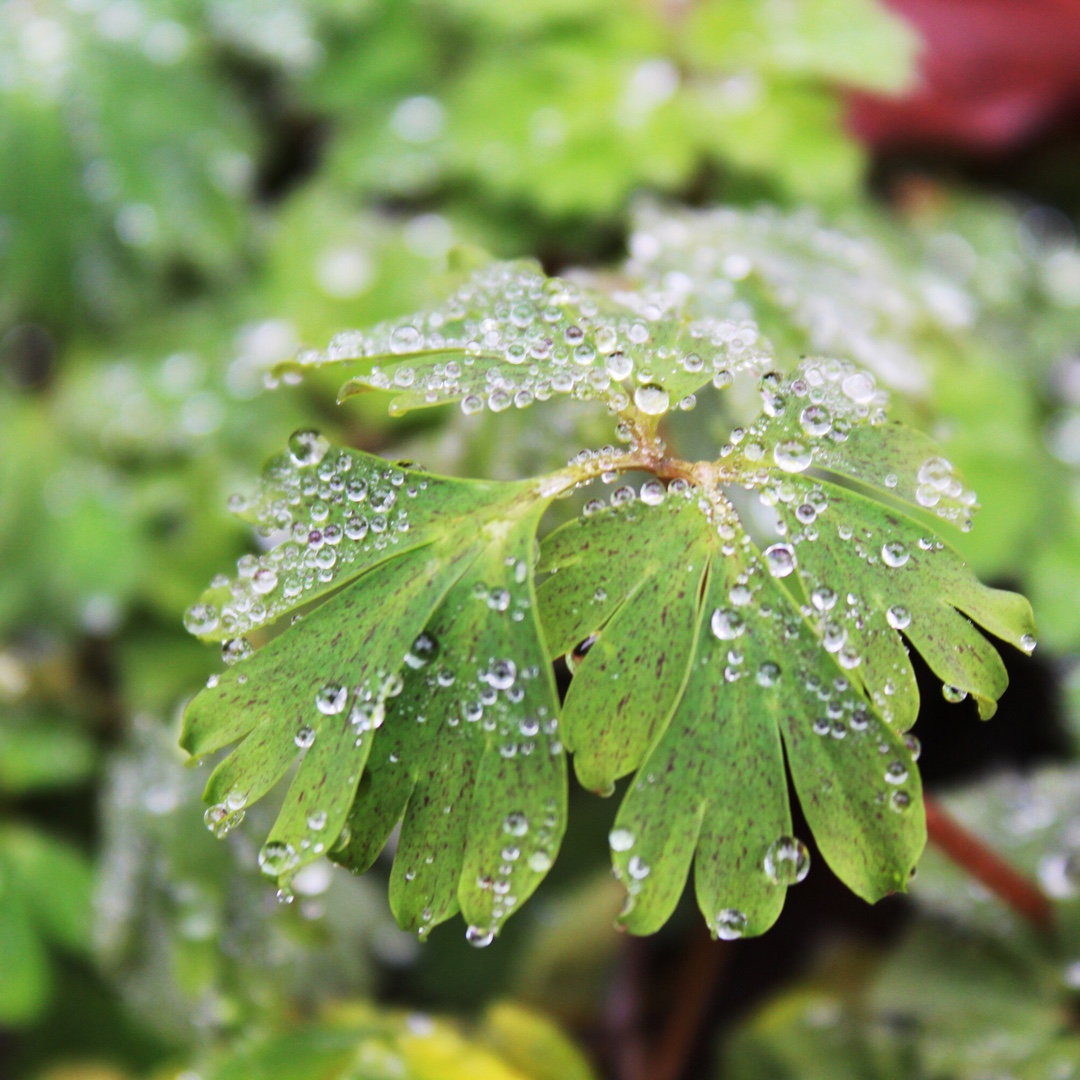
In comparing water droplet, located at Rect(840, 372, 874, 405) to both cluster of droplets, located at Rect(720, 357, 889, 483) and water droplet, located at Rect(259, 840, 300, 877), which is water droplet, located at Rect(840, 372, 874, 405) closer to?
cluster of droplets, located at Rect(720, 357, 889, 483)

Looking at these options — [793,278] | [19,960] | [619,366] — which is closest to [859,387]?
[619,366]

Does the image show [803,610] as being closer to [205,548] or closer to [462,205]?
[205,548]

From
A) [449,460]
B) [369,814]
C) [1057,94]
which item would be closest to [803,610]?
[369,814]

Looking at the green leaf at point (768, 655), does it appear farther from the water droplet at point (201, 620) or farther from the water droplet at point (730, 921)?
the water droplet at point (201, 620)

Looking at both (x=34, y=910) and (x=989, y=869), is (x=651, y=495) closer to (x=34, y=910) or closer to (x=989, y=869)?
(x=989, y=869)

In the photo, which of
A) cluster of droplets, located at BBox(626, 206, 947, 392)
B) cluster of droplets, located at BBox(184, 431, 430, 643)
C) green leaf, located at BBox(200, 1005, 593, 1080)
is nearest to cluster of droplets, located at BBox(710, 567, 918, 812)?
cluster of droplets, located at BBox(184, 431, 430, 643)

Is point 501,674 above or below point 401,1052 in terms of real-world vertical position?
above

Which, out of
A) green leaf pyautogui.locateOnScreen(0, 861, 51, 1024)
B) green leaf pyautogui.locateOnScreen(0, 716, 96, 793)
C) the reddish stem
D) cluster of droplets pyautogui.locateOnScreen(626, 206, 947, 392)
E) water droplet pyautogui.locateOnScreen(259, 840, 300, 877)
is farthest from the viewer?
green leaf pyautogui.locateOnScreen(0, 716, 96, 793)
